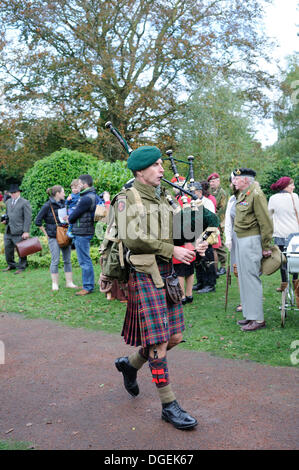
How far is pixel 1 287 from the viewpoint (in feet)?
33.5

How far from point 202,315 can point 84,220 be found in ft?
9.48

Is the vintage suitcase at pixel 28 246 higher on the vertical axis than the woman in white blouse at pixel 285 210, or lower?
lower

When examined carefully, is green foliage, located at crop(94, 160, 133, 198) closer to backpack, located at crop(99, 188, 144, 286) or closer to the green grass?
the green grass

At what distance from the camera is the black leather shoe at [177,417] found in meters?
3.47

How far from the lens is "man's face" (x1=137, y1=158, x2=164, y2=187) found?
3662 millimetres

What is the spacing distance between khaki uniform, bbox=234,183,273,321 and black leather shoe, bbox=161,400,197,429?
2817 mm

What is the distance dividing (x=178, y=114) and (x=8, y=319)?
13.9 m

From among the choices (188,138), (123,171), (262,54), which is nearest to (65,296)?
(123,171)

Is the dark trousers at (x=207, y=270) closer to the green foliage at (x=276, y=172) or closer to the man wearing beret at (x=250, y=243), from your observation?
the man wearing beret at (x=250, y=243)

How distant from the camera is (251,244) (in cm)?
609

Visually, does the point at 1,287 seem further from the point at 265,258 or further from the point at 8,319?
the point at 265,258

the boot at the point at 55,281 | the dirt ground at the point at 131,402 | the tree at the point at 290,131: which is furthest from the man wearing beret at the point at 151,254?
the tree at the point at 290,131

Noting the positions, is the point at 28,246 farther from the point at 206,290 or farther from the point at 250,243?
the point at 250,243

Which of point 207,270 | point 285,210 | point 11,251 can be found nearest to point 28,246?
point 11,251
